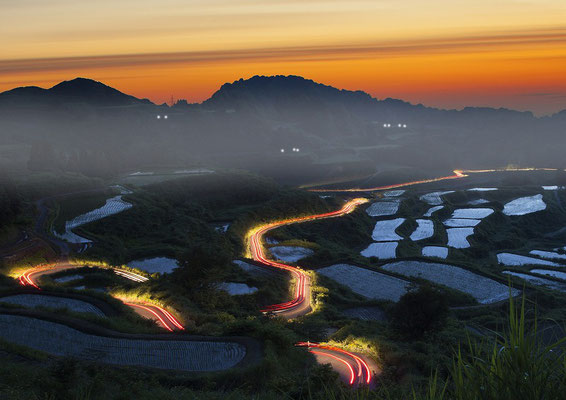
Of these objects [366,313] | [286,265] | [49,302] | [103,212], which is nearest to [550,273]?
[366,313]

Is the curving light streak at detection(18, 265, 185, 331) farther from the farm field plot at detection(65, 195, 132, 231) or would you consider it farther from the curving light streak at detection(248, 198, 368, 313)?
the farm field plot at detection(65, 195, 132, 231)

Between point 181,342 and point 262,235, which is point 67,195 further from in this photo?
point 181,342

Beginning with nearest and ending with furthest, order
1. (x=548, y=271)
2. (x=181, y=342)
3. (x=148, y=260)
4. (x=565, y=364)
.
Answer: (x=565, y=364) < (x=181, y=342) < (x=148, y=260) < (x=548, y=271)

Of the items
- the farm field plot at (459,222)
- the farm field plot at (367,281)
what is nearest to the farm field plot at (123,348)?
the farm field plot at (367,281)

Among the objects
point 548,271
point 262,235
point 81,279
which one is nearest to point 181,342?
point 81,279

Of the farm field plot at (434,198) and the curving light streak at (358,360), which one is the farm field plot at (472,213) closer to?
the farm field plot at (434,198)

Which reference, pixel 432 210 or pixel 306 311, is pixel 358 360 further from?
pixel 432 210

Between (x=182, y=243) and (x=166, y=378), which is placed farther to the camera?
(x=182, y=243)
